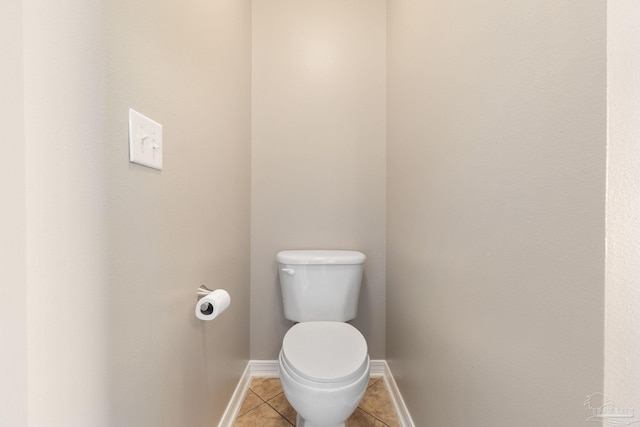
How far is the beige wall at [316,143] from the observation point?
157cm

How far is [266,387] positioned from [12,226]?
1.46 meters

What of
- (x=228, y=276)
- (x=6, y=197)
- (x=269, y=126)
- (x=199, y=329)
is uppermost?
(x=269, y=126)

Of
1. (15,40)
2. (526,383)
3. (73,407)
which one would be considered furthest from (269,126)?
(526,383)

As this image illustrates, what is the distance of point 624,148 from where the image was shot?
38 cm

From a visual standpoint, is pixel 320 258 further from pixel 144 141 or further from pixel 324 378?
pixel 144 141

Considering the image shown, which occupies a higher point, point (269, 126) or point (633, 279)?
point (269, 126)

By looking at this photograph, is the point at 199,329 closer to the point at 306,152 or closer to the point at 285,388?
the point at 285,388

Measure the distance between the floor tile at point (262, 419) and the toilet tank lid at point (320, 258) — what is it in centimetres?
70

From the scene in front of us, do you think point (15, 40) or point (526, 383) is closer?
point (15, 40)

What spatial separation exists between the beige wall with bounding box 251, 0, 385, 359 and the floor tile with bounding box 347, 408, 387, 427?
350 mm

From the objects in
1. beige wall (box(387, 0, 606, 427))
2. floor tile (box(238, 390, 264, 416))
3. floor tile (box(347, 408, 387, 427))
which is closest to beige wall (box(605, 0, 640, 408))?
beige wall (box(387, 0, 606, 427))

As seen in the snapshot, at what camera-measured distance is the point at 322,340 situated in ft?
3.69

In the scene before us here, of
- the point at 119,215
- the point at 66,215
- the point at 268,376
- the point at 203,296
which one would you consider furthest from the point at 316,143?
the point at 268,376

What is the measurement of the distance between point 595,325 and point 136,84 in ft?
3.10
